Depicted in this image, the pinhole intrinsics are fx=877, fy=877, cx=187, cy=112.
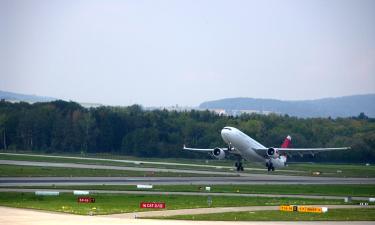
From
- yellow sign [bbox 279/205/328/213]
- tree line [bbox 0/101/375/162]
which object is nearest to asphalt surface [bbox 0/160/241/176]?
tree line [bbox 0/101/375/162]

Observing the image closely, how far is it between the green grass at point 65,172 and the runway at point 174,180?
15.0ft

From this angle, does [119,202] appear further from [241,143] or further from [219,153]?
[219,153]

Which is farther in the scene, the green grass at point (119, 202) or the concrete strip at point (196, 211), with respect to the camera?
the green grass at point (119, 202)

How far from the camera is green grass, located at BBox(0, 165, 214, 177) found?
105562mm

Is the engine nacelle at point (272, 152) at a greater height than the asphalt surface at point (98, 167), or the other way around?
the engine nacelle at point (272, 152)

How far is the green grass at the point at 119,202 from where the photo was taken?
64.7m

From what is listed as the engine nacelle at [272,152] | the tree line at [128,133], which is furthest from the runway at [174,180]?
the tree line at [128,133]

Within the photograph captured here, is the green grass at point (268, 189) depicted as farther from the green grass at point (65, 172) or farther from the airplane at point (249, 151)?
the airplane at point (249, 151)

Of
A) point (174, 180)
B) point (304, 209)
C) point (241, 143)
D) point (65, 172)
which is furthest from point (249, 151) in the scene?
point (304, 209)

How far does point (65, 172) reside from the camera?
362 ft

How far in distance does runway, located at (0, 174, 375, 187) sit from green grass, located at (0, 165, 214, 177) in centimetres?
456

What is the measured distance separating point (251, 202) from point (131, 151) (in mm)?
105509

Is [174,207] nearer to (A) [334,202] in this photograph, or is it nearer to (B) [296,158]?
(A) [334,202]

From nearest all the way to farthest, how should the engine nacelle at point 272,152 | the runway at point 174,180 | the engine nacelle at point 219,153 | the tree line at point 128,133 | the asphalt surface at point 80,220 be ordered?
the asphalt surface at point 80,220 < the runway at point 174,180 < the engine nacelle at point 272,152 < the engine nacelle at point 219,153 < the tree line at point 128,133
